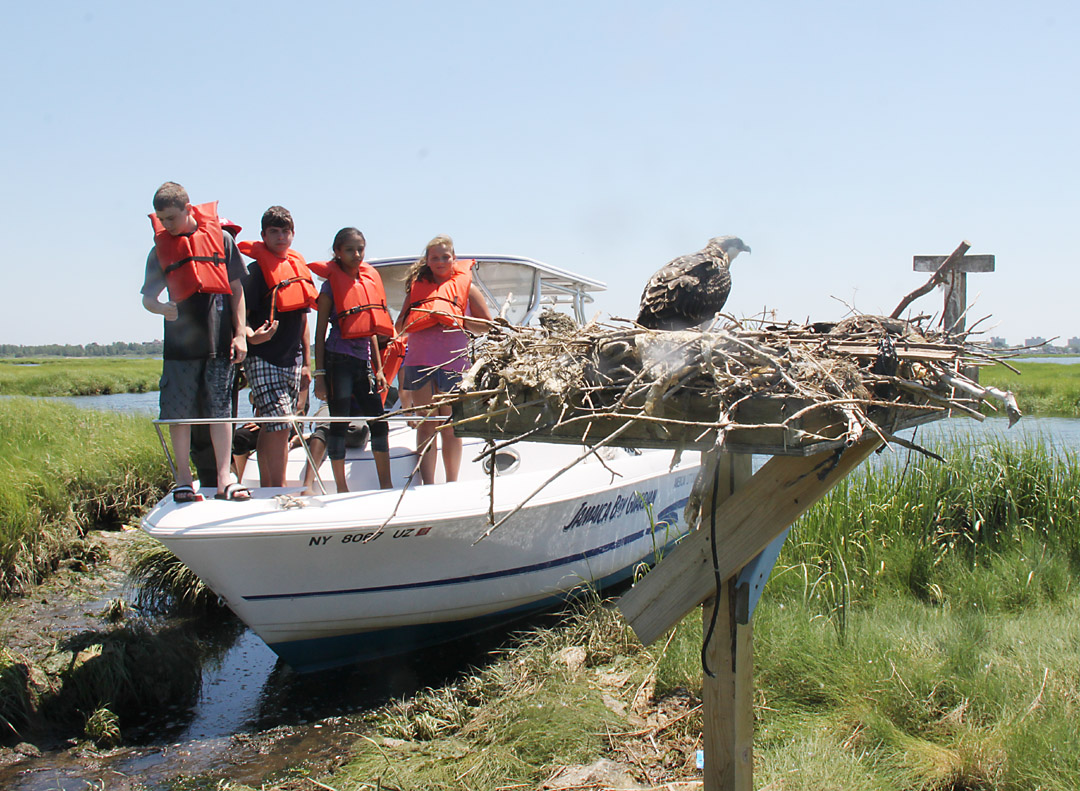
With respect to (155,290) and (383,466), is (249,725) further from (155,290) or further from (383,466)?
(155,290)

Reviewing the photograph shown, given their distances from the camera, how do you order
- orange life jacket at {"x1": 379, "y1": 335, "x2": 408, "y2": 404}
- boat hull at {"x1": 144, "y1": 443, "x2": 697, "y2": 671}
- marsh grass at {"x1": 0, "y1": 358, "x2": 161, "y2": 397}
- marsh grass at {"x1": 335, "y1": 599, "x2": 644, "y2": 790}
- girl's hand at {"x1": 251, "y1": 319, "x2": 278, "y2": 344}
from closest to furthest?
marsh grass at {"x1": 335, "y1": 599, "x2": 644, "y2": 790} < boat hull at {"x1": 144, "y1": 443, "x2": 697, "y2": 671} < girl's hand at {"x1": 251, "y1": 319, "x2": 278, "y2": 344} < orange life jacket at {"x1": 379, "y1": 335, "x2": 408, "y2": 404} < marsh grass at {"x1": 0, "y1": 358, "x2": 161, "y2": 397}

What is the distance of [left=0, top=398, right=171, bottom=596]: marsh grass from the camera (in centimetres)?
756

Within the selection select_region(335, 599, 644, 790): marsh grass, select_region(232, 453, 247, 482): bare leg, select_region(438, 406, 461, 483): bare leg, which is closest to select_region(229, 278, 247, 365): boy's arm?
select_region(438, 406, 461, 483): bare leg

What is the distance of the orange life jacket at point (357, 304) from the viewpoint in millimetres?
5902

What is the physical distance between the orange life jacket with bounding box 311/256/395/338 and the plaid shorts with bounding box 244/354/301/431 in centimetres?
53

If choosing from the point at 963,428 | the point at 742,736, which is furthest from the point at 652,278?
the point at 963,428

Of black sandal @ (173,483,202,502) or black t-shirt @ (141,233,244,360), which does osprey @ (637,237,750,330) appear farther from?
black sandal @ (173,483,202,502)

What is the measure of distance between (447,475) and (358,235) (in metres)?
1.83

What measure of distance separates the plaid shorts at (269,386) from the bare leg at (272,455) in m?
0.07

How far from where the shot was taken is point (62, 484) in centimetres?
872

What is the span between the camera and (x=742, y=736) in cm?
260

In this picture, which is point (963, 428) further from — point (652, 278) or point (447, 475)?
point (652, 278)

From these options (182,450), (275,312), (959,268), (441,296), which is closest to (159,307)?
(275,312)

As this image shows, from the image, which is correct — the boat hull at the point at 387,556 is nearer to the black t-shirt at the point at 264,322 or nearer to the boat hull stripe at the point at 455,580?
the boat hull stripe at the point at 455,580
